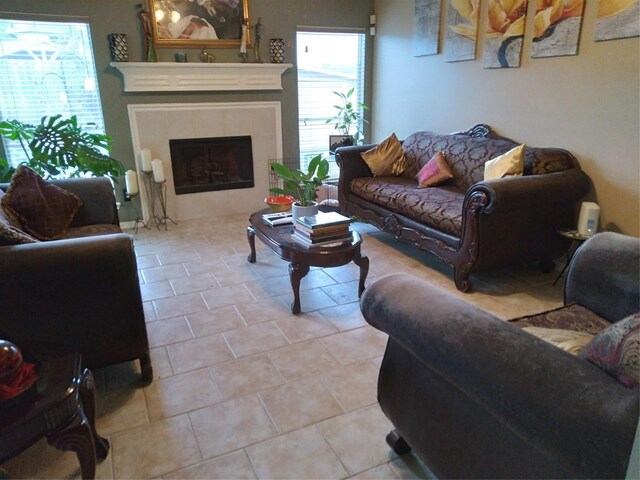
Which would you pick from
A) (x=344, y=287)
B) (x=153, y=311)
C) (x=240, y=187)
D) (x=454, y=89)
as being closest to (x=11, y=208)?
(x=153, y=311)

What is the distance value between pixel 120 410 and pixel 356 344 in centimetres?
118

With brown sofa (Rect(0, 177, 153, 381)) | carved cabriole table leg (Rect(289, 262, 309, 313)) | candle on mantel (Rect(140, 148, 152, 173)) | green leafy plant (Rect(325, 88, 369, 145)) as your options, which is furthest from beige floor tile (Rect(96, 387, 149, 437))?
green leafy plant (Rect(325, 88, 369, 145))

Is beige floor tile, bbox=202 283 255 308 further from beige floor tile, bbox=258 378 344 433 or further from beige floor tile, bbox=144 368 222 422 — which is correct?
beige floor tile, bbox=258 378 344 433

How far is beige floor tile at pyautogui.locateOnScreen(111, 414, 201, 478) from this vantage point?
1.58m

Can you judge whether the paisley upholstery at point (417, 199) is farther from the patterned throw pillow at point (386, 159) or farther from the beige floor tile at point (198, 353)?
the beige floor tile at point (198, 353)

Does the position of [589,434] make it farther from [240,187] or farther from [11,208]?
[240,187]

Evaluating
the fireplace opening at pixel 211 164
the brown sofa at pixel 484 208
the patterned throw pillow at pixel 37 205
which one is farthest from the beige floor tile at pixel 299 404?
the fireplace opening at pixel 211 164

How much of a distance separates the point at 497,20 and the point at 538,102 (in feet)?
2.54

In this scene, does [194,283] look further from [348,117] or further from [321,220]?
[348,117]

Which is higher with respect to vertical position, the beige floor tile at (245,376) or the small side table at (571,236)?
the small side table at (571,236)

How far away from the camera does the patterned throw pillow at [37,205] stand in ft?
8.09

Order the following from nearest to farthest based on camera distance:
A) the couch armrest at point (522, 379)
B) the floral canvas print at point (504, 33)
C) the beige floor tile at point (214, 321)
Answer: the couch armrest at point (522, 379), the beige floor tile at point (214, 321), the floral canvas print at point (504, 33)

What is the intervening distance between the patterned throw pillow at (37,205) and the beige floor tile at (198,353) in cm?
108

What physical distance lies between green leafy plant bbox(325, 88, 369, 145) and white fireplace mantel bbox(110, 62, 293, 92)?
32.3 inches
